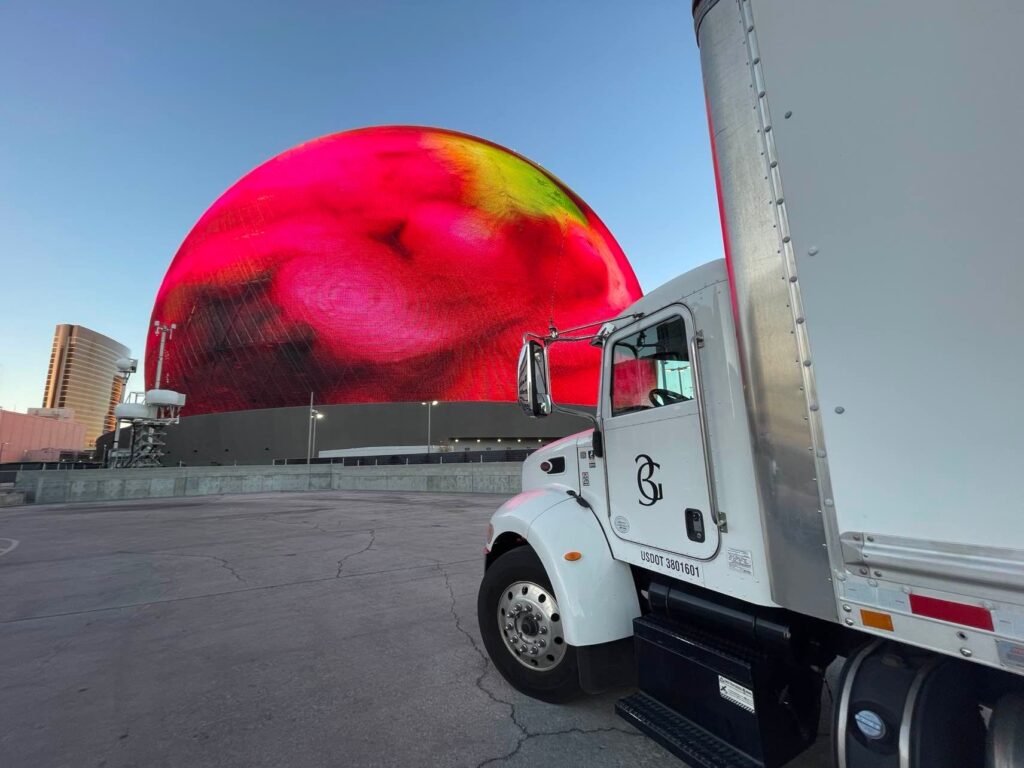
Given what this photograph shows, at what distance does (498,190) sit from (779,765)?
4063 centimetres

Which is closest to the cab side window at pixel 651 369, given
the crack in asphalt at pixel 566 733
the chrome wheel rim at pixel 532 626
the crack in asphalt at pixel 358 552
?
the chrome wheel rim at pixel 532 626

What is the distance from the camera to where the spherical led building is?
35.2 meters

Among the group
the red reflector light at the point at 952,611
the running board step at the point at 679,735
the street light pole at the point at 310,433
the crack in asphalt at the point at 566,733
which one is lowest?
the crack in asphalt at the point at 566,733

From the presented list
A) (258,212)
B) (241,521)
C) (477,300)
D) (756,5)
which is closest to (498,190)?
(477,300)

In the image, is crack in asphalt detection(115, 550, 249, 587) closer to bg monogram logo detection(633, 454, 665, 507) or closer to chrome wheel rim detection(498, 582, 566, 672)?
chrome wheel rim detection(498, 582, 566, 672)

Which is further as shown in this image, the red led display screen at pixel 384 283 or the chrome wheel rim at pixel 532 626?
the red led display screen at pixel 384 283

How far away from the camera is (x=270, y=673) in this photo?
3.57m

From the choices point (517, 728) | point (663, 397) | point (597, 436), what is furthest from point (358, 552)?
point (663, 397)

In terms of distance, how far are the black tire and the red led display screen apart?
3073 cm

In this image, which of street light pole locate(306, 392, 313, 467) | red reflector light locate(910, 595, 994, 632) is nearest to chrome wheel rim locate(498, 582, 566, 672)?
red reflector light locate(910, 595, 994, 632)

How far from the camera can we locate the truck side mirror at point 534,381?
3.02 meters

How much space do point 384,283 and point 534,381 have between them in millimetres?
34521

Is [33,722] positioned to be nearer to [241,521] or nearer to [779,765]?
[779,765]

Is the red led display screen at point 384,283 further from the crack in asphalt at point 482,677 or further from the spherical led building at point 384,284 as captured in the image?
the crack in asphalt at point 482,677
